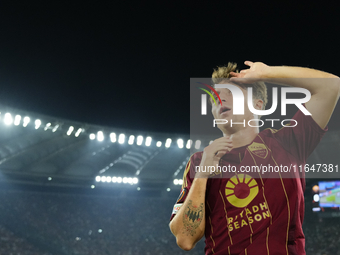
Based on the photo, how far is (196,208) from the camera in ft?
5.07

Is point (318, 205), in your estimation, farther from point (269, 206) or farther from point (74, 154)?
point (269, 206)

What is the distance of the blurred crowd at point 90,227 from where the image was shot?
47.7 feet

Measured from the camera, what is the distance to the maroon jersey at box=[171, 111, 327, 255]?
142 centimetres

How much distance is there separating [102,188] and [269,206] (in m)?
16.8

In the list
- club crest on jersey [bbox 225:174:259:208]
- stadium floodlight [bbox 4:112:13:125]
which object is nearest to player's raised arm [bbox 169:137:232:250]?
club crest on jersey [bbox 225:174:259:208]

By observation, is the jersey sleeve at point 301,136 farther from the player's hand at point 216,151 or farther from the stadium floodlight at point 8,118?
the stadium floodlight at point 8,118

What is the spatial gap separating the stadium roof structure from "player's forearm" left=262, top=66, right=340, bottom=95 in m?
12.0

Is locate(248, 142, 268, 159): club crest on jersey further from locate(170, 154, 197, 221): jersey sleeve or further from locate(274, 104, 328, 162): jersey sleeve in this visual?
locate(170, 154, 197, 221): jersey sleeve

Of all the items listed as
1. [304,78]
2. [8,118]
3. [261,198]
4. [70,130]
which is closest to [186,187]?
[261,198]

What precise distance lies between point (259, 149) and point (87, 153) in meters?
15.5

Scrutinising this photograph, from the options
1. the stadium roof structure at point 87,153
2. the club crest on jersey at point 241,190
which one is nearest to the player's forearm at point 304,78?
the club crest on jersey at point 241,190

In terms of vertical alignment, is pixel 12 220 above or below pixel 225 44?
below

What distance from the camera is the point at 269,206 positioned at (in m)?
1.48

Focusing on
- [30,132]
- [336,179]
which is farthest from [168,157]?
[336,179]
